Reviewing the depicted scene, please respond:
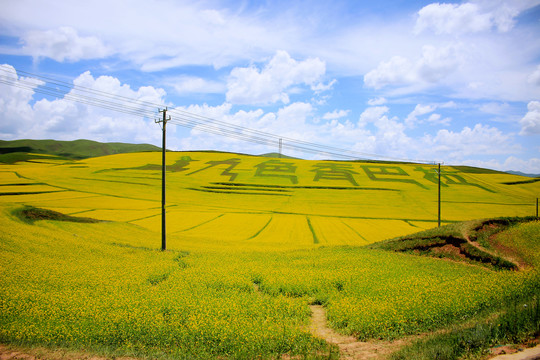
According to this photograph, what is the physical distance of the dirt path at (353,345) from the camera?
8594 millimetres

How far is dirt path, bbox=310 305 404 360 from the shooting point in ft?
28.2

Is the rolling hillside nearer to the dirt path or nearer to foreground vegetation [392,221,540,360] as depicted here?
the dirt path

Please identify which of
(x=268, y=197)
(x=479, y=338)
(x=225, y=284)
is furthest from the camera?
(x=268, y=197)

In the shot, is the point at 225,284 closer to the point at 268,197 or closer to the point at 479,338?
the point at 479,338

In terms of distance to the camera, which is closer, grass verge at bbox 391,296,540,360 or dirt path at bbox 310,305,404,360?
grass verge at bbox 391,296,540,360

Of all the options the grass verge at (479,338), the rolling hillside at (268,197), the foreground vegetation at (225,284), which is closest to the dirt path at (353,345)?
the foreground vegetation at (225,284)

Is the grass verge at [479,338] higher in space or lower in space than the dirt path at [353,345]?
higher

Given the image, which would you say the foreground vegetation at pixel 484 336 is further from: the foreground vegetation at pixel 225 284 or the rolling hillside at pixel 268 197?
the rolling hillside at pixel 268 197

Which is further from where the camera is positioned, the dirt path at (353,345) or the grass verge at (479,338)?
the dirt path at (353,345)

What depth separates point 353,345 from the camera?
30.4ft

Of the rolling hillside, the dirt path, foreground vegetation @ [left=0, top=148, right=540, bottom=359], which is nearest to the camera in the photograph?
the dirt path

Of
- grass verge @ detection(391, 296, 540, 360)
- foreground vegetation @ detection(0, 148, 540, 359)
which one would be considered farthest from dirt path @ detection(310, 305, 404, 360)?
grass verge @ detection(391, 296, 540, 360)

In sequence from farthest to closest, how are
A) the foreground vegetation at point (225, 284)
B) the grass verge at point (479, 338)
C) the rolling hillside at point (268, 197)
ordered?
the rolling hillside at point (268, 197)
the foreground vegetation at point (225, 284)
the grass verge at point (479, 338)

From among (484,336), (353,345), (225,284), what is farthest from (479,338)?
(225,284)
